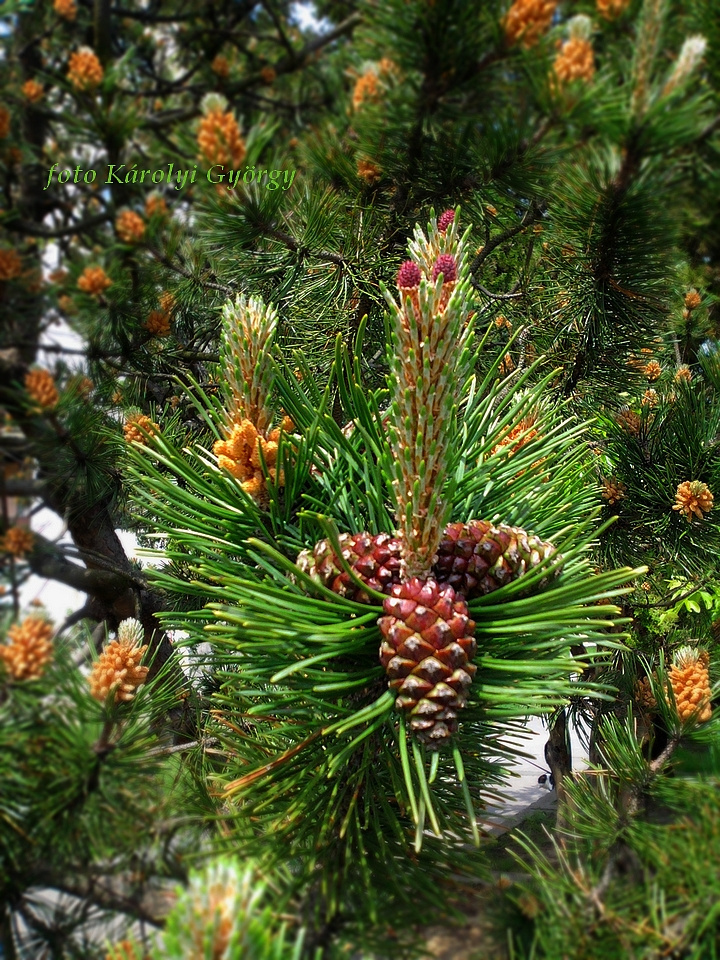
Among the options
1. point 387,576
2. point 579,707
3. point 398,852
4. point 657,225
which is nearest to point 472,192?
point 657,225

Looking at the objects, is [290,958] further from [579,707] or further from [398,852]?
[579,707]

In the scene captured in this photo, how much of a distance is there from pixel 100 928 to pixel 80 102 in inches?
24.6

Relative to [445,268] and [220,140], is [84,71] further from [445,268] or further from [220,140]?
[445,268]

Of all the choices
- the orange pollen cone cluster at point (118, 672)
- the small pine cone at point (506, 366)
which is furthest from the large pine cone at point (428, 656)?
the small pine cone at point (506, 366)

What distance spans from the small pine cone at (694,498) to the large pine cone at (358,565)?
329 mm

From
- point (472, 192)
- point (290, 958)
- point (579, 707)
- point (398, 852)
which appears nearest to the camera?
point (290, 958)

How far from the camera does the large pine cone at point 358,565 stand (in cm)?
31

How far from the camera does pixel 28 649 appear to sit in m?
0.26

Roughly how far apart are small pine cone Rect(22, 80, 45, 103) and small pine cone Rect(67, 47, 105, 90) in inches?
8.9

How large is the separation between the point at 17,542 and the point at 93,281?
1.19ft

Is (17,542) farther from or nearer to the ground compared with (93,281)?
nearer to the ground

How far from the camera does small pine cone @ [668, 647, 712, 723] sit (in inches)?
15.8

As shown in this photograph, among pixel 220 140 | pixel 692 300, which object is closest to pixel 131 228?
pixel 220 140

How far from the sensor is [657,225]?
15.3 inches
